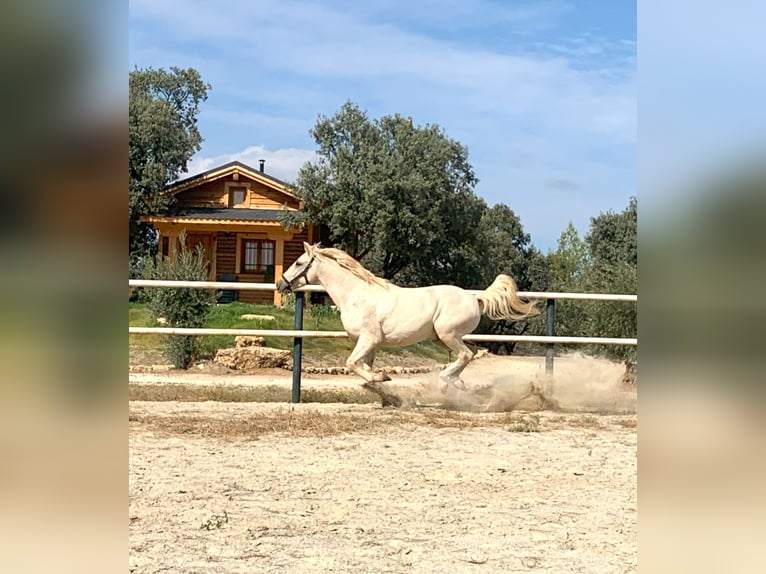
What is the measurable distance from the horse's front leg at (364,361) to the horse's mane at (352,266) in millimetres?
561

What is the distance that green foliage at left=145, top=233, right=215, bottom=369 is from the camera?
10.5 metres

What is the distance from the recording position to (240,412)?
18.7 feet

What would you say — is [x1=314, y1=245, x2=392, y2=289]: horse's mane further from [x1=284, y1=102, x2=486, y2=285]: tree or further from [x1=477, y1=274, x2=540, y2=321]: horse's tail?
[x1=284, y1=102, x2=486, y2=285]: tree

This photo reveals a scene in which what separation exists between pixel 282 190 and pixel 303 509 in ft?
65.3

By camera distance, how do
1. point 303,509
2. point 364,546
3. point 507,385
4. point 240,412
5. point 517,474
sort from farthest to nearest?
point 507,385, point 240,412, point 517,474, point 303,509, point 364,546

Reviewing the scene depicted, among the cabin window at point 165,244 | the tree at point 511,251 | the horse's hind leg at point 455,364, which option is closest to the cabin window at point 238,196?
the cabin window at point 165,244

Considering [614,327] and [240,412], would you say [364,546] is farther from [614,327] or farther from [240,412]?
[614,327]

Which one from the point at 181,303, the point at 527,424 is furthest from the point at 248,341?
the point at 527,424

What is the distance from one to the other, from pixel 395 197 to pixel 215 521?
1927cm

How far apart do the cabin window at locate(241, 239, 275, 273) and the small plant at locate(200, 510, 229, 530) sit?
62.1 feet

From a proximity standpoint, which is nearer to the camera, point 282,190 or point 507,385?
point 507,385

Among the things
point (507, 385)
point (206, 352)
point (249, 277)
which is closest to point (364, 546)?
point (507, 385)

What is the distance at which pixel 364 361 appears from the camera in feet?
21.2
